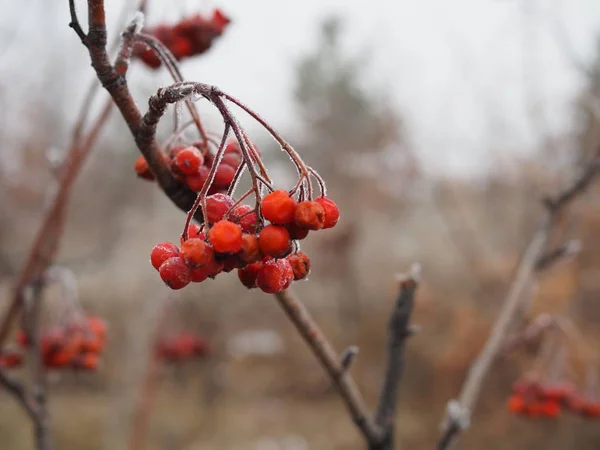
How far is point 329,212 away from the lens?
1.85 ft

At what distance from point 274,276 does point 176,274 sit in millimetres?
99

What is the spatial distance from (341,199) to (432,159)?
19.2 feet

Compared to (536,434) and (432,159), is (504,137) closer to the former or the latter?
(432,159)

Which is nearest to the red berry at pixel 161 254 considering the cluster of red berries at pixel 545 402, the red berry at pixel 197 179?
the red berry at pixel 197 179

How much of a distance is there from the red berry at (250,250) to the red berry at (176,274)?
6 centimetres

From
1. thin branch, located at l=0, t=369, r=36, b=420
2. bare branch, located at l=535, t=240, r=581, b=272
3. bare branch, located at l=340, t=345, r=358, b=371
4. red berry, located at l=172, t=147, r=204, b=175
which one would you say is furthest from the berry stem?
bare branch, located at l=535, t=240, r=581, b=272

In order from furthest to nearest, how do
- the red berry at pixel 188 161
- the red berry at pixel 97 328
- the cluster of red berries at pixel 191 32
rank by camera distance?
the red berry at pixel 97 328 < the cluster of red berries at pixel 191 32 < the red berry at pixel 188 161

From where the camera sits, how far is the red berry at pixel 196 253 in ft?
1.78

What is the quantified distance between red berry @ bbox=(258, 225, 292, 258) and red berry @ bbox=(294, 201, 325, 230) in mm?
19

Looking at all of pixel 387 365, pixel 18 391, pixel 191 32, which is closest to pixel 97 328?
pixel 18 391

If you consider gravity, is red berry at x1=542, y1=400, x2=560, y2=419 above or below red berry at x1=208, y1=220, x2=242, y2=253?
below

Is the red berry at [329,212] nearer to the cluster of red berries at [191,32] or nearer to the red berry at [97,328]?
the cluster of red berries at [191,32]

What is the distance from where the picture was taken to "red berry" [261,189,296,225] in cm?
54

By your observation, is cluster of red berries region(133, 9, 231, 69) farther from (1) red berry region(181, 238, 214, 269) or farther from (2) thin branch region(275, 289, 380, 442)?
(1) red berry region(181, 238, 214, 269)
